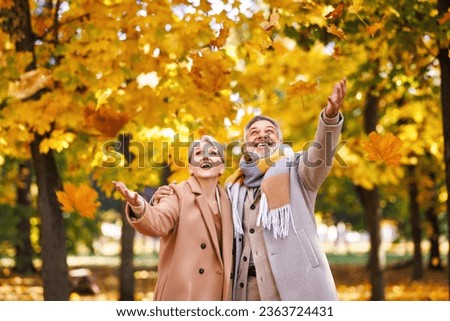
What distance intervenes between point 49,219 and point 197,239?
156 inches

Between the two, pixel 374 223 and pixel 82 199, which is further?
pixel 374 223

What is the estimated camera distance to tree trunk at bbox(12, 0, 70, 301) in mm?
7902

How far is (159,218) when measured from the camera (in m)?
4.21

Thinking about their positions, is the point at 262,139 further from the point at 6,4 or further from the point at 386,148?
the point at 6,4

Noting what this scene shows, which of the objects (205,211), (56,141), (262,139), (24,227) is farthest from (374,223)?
(24,227)

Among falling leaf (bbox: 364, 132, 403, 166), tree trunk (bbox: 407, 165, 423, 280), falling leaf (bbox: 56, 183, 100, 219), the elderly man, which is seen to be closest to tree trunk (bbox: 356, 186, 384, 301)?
tree trunk (bbox: 407, 165, 423, 280)

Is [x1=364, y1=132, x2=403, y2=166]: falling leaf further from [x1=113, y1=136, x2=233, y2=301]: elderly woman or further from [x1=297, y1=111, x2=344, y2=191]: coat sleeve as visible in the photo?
[x1=113, y1=136, x2=233, y2=301]: elderly woman

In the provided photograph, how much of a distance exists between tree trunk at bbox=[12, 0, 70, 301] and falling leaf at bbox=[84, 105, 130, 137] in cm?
82

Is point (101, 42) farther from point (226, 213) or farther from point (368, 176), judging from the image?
point (368, 176)

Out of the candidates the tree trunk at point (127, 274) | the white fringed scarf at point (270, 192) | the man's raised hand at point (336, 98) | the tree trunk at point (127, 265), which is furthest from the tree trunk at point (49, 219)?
the man's raised hand at point (336, 98)

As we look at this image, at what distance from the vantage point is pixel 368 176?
10820 millimetres
